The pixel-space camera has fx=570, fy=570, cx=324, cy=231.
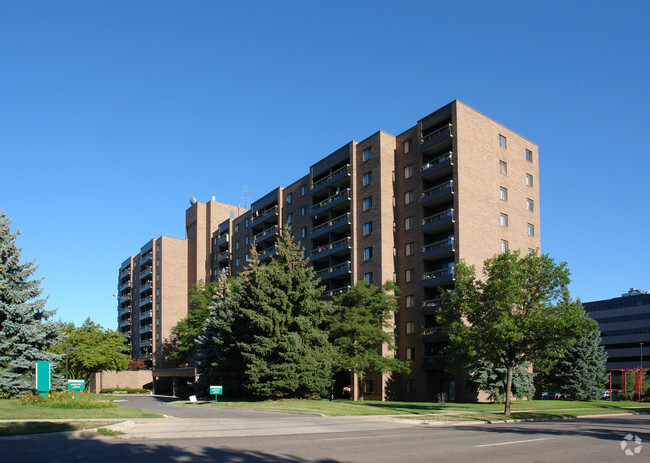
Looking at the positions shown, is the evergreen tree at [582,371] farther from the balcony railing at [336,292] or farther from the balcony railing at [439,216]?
the balcony railing at [336,292]

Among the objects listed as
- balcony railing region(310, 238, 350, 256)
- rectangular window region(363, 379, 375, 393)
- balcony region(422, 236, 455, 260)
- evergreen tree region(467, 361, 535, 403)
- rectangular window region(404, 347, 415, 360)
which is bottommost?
rectangular window region(363, 379, 375, 393)

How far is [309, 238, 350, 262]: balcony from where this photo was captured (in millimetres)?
58250

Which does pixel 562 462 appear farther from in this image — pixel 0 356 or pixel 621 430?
pixel 0 356

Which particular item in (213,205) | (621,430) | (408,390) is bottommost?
(408,390)

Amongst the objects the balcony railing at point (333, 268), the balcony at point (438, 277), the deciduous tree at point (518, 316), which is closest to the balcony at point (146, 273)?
the balcony railing at point (333, 268)

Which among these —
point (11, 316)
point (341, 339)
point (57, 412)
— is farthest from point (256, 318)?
point (57, 412)

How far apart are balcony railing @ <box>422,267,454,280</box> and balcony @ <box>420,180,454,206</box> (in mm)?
6428

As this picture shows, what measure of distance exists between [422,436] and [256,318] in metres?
25.5

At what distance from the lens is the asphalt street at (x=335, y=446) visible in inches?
516

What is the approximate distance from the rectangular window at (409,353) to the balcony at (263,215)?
28.3m

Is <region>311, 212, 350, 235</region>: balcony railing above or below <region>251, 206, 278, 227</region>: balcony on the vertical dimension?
below

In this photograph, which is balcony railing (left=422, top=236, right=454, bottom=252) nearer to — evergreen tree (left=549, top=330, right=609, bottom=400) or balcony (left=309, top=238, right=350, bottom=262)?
balcony (left=309, top=238, right=350, bottom=262)

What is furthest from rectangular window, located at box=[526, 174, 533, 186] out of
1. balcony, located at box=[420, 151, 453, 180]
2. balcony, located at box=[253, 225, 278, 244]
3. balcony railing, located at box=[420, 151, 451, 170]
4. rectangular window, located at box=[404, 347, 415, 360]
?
balcony, located at box=[253, 225, 278, 244]

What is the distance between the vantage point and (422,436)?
19.0m
